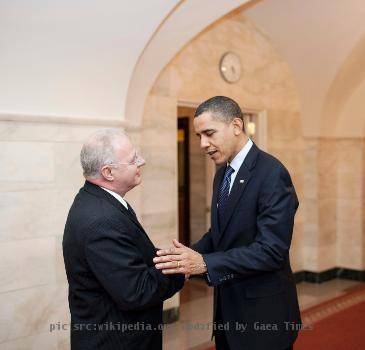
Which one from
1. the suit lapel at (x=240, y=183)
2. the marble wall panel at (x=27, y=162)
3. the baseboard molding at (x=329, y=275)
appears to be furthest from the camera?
the baseboard molding at (x=329, y=275)

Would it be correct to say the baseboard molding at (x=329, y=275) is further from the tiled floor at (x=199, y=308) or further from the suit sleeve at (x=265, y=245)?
the suit sleeve at (x=265, y=245)

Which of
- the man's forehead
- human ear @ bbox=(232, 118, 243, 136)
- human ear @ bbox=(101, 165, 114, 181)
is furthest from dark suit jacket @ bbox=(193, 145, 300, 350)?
human ear @ bbox=(101, 165, 114, 181)

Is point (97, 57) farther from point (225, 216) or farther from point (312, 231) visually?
point (312, 231)

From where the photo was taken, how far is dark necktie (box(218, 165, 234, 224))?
2.21 metres

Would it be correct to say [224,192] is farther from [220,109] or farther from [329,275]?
[329,275]

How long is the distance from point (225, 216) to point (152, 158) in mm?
2611

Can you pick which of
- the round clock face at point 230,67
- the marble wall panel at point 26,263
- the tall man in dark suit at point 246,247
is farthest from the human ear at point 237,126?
the round clock face at point 230,67

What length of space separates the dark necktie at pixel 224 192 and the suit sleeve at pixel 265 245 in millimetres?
190

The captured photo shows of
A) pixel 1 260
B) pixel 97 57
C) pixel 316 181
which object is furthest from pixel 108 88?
pixel 316 181

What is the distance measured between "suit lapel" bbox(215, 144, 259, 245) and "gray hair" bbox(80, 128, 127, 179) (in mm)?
569

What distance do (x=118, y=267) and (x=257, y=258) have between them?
0.60m

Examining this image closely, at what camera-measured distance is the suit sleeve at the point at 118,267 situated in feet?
6.00

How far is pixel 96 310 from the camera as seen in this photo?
1.97 m

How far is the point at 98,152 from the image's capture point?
1.96 m
